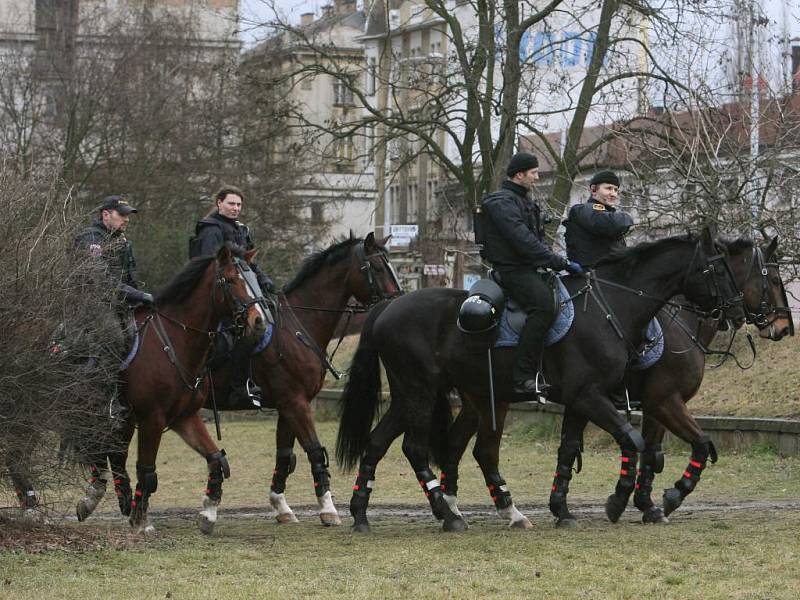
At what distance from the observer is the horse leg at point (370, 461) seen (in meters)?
13.3

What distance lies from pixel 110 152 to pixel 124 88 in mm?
2599

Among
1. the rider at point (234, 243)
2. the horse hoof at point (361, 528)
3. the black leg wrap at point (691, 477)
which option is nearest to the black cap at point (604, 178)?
the black leg wrap at point (691, 477)

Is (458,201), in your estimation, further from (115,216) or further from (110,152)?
(115,216)

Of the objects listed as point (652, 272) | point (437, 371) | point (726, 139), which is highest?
point (726, 139)

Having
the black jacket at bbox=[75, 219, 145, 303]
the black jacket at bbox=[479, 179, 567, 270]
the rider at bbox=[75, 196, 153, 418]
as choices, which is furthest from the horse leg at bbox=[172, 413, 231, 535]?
the black jacket at bbox=[479, 179, 567, 270]

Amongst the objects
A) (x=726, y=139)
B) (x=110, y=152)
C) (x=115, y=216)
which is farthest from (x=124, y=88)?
(x=115, y=216)

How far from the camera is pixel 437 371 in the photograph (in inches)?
528

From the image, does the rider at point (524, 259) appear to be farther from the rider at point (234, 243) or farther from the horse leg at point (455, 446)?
the rider at point (234, 243)

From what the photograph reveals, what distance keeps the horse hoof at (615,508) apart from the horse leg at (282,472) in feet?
9.68

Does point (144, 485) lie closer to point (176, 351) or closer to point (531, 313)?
point (176, 351)

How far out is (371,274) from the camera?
15.3 meters

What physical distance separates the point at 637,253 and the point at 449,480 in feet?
8.42

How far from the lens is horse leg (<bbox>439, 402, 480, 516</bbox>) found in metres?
13.9

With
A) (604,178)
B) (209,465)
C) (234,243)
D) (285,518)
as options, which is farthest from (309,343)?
(604,178)
